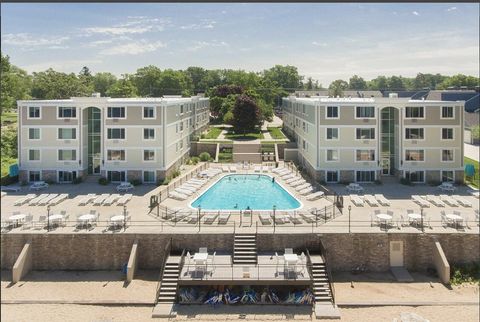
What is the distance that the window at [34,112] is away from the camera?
26141 millimetres

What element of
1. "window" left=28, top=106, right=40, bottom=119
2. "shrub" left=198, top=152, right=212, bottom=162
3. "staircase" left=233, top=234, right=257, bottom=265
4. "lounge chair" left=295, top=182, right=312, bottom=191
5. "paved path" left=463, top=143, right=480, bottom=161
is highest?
"window" left=28, top=106, right=40, bottom=119

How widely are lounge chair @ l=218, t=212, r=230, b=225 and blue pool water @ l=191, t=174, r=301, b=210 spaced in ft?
7.32

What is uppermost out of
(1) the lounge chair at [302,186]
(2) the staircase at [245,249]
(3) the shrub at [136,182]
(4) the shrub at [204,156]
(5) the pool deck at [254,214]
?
(4) the shrub at [204,156]

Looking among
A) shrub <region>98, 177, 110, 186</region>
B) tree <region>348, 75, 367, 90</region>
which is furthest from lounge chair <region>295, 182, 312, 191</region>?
tree <region>348, 75, 367, 90</region>

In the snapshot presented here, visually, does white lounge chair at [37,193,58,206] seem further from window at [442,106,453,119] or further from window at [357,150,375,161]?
window at [442,106,453,119]

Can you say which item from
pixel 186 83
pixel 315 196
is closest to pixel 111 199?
pixel 315 196

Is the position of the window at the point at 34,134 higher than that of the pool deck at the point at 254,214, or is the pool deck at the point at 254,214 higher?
the window at the point at 34,134

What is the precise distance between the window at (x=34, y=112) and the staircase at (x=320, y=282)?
20.7 metres

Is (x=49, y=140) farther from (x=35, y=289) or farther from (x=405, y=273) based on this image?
(x=405, y=273)

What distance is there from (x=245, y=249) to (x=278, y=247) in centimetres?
139

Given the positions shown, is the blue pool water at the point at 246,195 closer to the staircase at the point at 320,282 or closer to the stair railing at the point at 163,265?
the stair railing at the point at 163,265

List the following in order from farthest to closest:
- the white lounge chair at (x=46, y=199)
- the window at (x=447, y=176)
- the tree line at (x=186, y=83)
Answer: the tree line at (x=186, y=83) < the window at (x=447, y=176) < the white lounge chair at (x=46, y=199)

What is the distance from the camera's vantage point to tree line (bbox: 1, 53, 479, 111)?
47094mm

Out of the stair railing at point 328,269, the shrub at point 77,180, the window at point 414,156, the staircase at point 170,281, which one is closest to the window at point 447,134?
the window at point 414,156
